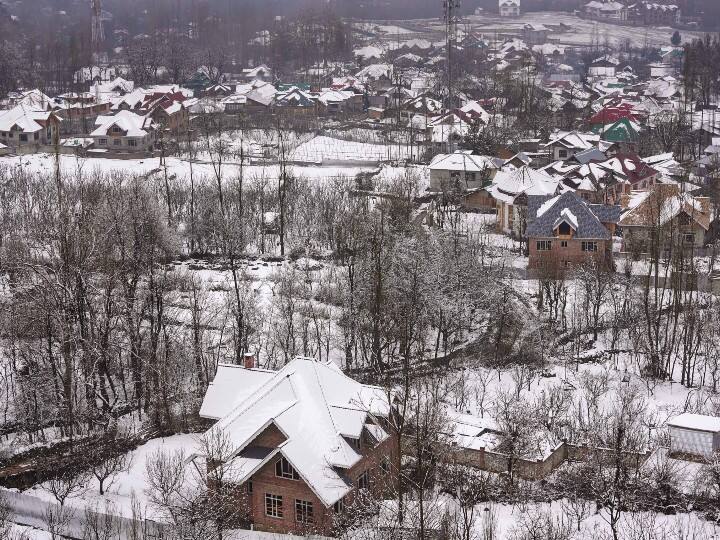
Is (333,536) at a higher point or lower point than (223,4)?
lower

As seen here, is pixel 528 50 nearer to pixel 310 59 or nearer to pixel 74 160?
pixel 310 59

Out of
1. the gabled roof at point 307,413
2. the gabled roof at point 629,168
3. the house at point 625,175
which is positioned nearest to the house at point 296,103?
the house at point 625,175

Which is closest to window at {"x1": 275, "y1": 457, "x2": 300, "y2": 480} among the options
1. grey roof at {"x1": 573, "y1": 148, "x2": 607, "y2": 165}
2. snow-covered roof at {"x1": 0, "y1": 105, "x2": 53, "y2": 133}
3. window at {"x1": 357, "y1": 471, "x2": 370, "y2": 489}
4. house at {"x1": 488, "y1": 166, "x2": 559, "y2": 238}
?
window at {"x1": 357, "y1": 471, "x2": 370, "y2": 489}

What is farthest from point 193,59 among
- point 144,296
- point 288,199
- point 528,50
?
point 144,296

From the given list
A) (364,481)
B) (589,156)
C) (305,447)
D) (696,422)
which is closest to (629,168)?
(589,156)

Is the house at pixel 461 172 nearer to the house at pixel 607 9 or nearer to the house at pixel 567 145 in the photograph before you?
the house at pixel 567 145

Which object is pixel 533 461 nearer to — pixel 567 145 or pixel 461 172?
pixel 461 172

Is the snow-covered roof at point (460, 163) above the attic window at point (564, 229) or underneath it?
above
